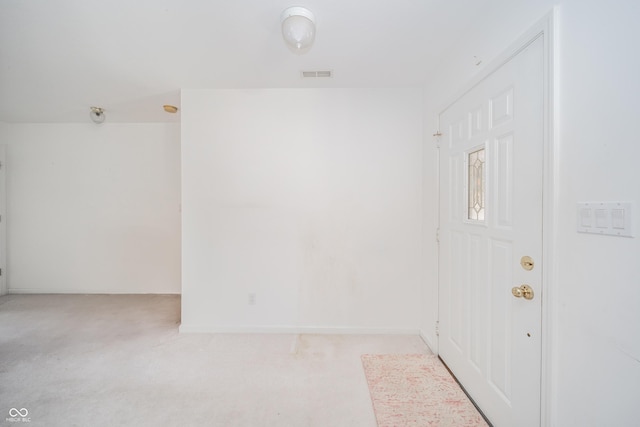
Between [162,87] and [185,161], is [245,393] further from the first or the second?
[162,87]

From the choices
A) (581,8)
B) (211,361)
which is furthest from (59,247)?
(581,8)

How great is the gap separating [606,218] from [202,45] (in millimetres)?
2496

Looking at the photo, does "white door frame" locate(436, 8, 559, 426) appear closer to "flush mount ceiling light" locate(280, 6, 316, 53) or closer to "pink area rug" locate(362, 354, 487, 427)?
"pink area rug" locate(362, 354, 487, 427)

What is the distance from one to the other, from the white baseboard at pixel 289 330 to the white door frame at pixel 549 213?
139cm

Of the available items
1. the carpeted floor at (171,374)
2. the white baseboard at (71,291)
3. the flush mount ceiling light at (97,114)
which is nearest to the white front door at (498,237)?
the carpeted floor at (171,374)

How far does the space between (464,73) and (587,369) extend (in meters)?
1.76

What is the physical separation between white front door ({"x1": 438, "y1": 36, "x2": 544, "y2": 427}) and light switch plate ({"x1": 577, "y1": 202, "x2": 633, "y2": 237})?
19 centimetres

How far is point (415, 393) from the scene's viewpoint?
1.66m

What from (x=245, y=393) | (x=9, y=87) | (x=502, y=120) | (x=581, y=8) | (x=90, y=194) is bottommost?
(x=245, y=393)

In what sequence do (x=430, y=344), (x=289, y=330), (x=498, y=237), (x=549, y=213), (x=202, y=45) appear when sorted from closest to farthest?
1. (x=549, y=213)
2. (x=498, y=237)
3. (x=202, y=45)
4. (x=430, y=344)
5. (x=289, y=330)

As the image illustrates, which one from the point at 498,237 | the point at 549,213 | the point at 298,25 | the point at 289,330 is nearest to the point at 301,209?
the point at 289,330

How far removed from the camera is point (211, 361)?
200 centimetres

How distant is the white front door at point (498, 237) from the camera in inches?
44.3

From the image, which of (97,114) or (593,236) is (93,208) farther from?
(593,236)
